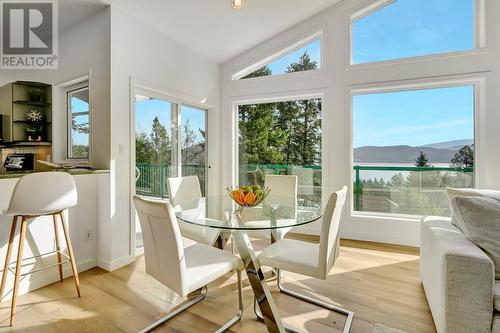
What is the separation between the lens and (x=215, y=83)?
4414 mm

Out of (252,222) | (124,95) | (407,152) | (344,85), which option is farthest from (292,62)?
(252,222)

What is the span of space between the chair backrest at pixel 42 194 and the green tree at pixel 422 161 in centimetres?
398

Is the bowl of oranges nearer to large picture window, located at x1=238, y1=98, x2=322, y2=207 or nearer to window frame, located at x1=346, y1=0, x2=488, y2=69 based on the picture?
large picture window, located at x1=238, y1=98, x2=322, y2=207

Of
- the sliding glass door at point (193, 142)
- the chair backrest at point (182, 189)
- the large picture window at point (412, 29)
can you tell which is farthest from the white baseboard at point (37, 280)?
the large picture window at point (412, 29)

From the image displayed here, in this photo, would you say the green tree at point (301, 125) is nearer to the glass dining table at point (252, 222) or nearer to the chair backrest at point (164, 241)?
the glass dining table at point (252, 222)

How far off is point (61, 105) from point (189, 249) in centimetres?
314

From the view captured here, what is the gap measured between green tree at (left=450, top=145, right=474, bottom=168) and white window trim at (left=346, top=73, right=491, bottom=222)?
2.5 inches

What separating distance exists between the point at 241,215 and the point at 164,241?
0.72 metres

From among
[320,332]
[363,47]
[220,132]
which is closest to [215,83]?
[220,132]

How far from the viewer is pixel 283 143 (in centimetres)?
420

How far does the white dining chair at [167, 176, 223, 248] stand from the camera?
2362 millimetres

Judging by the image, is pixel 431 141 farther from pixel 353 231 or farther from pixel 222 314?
pixel 222 314

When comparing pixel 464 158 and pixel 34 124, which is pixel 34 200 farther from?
pixel 464 158

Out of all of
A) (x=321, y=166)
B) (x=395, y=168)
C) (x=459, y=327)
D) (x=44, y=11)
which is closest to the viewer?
(x=459, y=327)
